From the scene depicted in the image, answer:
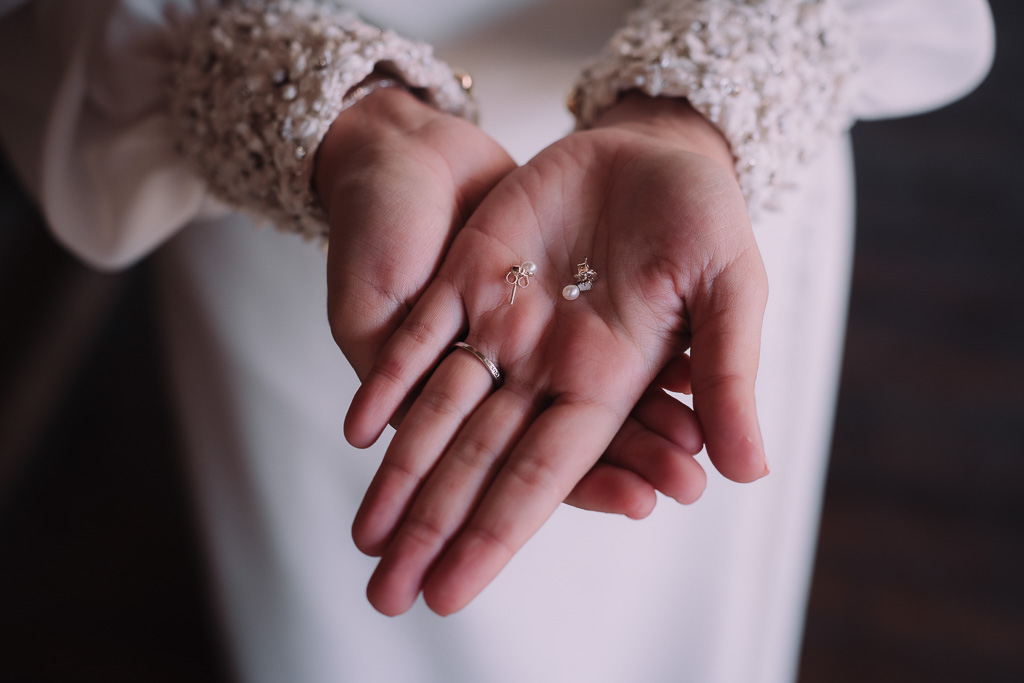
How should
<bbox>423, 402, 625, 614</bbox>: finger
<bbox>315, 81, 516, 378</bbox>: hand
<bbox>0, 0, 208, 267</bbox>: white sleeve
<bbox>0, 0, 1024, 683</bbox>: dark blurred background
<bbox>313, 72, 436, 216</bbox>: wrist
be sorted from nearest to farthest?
1. <bbox>423, 402, 625, 614</bbox>: finger
2. <bbox>315, 81, 516, 378</bbox>: hand
3. <bbox>313, 72, 436, 216</bbox>: wrist
4. <bbox>0, 0, 208, 267</bbox>: white sleeve
5. <bbox>0, 0, 1024, 683</bbox>: dark blurred background

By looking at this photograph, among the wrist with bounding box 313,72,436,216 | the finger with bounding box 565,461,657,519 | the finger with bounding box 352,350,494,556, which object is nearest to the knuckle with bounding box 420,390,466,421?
the finger with bounding box 352,350,494,556

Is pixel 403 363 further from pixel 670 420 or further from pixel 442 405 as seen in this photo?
pixel 670 420

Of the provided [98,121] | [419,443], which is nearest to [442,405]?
[419,443]

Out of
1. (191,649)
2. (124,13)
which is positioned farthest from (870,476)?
(124,13)

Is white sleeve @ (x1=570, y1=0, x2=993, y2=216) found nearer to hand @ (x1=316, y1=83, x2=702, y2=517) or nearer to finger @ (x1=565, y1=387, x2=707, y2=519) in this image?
hand @ (x1=316, y1=83, x2=702, y2=517)

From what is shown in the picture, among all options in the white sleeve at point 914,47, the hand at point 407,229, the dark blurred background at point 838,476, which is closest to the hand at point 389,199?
the hand at point 407,229
